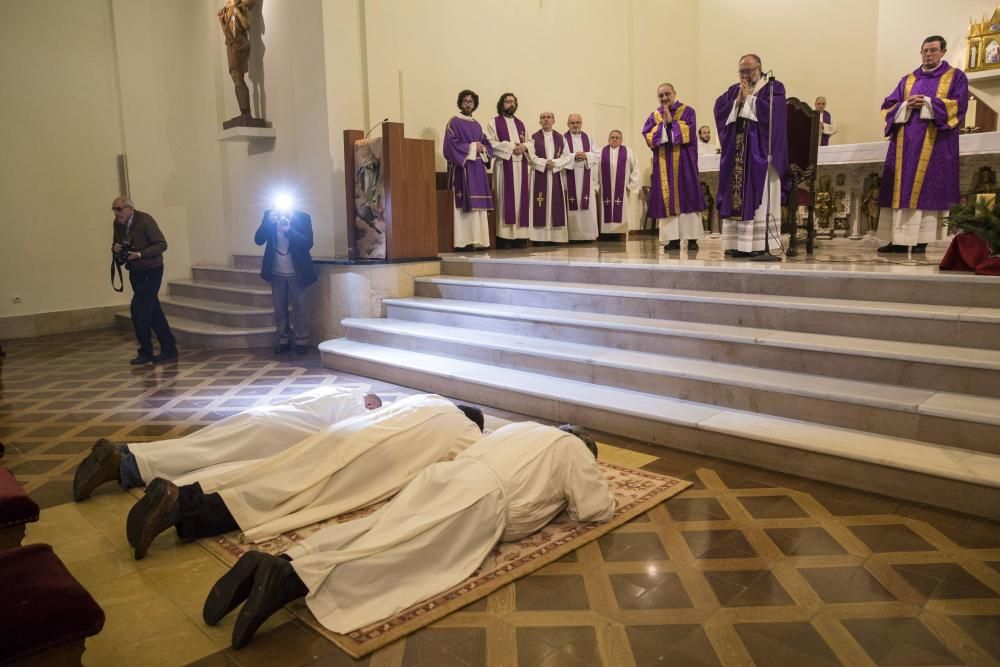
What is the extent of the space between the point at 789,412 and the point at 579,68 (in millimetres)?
8873

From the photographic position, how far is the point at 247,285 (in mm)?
9703

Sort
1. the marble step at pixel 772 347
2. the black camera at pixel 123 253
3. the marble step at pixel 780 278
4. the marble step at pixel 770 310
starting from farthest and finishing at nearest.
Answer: the black camera at pixel 123 253 < the marble step at pixel 780 278 < the marble step at pixel 770 310 < the marble step at pixel 772 347

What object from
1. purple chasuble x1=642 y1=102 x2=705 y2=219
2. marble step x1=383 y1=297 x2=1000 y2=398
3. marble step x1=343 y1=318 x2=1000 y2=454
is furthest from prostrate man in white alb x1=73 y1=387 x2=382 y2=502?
purple chasuble x1=642 y1=102 x2=705 y2=219

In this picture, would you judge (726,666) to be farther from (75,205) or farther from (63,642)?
(75,205)

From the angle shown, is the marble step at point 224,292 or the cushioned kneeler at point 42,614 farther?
the marble step at point 224,292

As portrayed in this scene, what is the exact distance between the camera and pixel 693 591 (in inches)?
108

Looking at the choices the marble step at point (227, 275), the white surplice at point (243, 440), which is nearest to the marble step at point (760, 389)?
the white surplice at point (243, 440)

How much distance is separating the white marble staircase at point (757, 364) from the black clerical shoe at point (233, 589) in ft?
8.62

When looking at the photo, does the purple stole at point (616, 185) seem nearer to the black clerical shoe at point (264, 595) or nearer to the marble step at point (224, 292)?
the marble step at point (224, 292)

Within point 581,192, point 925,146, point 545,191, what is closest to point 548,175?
point 545,191

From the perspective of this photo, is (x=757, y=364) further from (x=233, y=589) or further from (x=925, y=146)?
(x=925, y=146)

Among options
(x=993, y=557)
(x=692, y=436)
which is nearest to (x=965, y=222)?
(x=692, y=436)

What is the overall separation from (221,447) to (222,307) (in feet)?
19.1

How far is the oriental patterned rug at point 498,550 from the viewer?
2.50m
